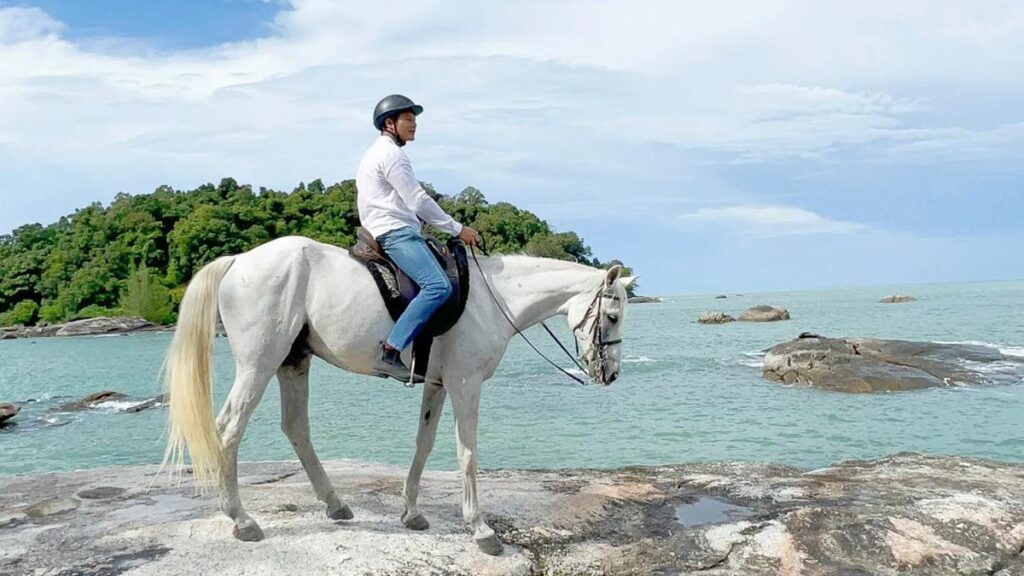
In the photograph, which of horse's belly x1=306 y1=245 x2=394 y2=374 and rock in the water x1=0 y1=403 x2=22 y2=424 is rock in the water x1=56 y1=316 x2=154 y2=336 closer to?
rock in the water x1=0 y1=403 x2=22 y2=424

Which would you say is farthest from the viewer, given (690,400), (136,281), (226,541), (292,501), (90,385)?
(136,281)

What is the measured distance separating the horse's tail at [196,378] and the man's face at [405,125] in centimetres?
150

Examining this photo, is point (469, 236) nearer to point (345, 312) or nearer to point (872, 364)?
point (345, 312)

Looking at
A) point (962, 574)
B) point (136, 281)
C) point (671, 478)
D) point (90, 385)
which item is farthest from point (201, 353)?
point (136, 281)

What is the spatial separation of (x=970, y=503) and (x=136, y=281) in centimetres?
9078

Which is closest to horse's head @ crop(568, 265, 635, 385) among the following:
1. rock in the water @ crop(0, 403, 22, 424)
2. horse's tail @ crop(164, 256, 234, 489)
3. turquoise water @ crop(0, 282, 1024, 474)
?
horse's tail @ crop(164, 256, 234, 489)

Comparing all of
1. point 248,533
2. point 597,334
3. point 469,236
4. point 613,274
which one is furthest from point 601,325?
point 248,533

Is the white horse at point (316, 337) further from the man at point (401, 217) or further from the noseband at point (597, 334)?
the man at point (401, 217)

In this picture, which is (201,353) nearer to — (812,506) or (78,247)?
(812,506)

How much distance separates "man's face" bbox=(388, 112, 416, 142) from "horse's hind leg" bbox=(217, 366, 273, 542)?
1.92 meters

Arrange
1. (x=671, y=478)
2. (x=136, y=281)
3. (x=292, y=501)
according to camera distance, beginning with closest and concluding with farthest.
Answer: (x=292, y=501) → (x=671, y=478) → (x=136, y=281)

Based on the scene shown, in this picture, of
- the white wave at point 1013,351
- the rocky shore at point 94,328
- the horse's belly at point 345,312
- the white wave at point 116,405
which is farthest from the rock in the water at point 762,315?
the horse's belly at point 345,312

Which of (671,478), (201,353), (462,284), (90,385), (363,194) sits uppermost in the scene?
(363,194)

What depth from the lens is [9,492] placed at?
6.98m
